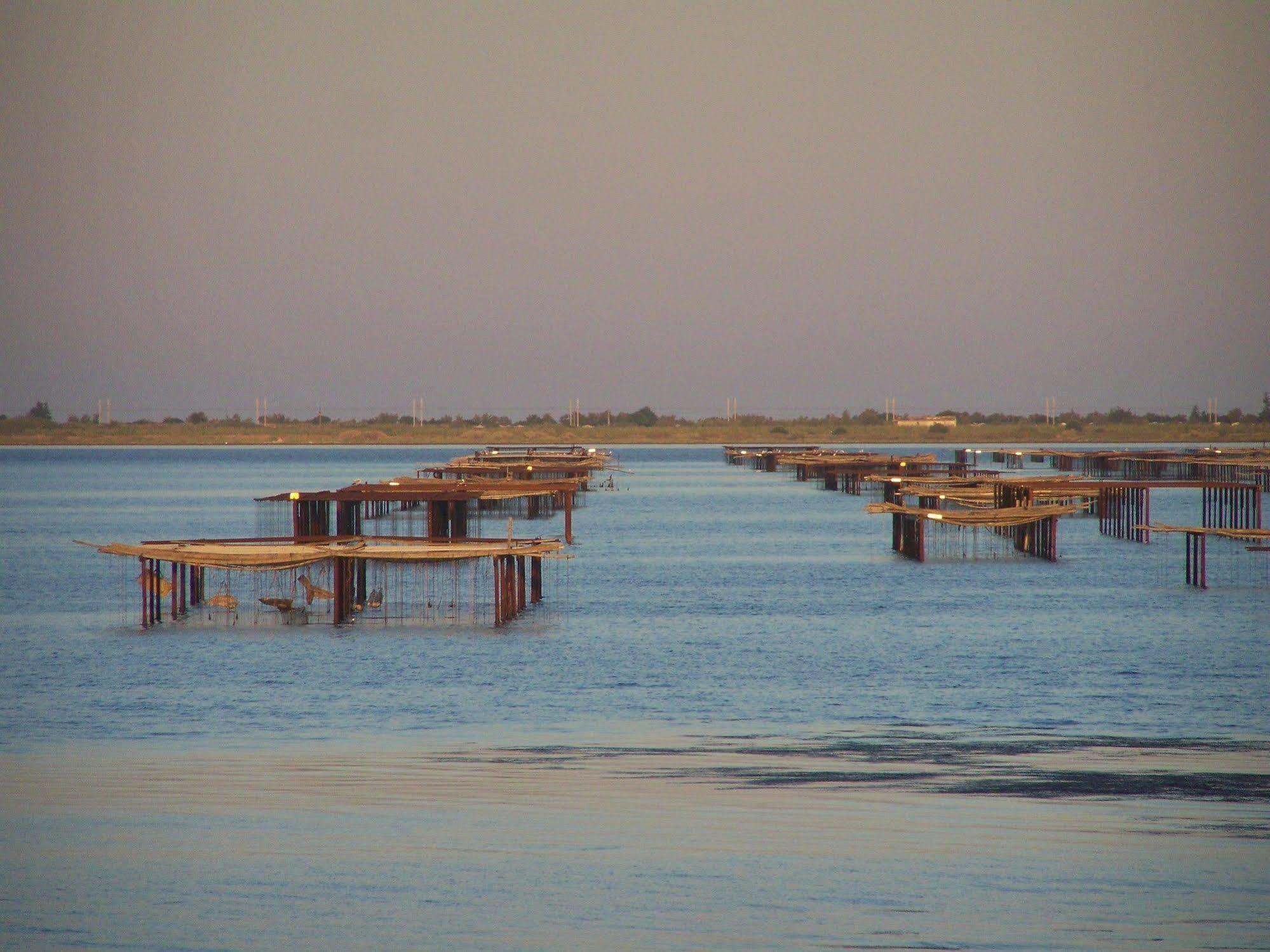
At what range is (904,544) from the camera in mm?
58781

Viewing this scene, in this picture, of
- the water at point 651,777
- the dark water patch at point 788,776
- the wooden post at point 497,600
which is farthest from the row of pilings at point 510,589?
the dark water patch at point 788,776

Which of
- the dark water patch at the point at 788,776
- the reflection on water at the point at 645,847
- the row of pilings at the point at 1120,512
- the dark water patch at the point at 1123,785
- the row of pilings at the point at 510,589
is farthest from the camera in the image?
the row of pilings at the point at 1120,512

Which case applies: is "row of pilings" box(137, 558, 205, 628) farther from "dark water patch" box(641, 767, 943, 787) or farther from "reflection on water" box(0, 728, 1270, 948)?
"dark water patch" box(641, 767, 943, 787)

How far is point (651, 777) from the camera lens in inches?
792

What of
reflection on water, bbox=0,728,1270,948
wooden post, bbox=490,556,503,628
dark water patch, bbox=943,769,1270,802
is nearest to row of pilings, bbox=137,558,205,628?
wooden post, bbox=490,556,503,628

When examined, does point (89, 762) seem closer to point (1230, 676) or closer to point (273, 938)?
point (273, 938)

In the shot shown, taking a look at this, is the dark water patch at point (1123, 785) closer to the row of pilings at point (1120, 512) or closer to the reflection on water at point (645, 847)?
the reflection on water at point (645, 847)

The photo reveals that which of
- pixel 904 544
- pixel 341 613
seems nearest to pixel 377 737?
pixel 341 613

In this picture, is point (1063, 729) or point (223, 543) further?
point (223, 543)

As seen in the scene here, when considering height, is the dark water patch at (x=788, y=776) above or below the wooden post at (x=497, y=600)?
below

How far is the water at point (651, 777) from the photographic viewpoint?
1478cm

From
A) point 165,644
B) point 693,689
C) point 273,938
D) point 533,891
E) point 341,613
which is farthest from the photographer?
point 341,613

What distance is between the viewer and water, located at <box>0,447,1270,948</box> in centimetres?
1478

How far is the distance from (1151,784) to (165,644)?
70.6ft
